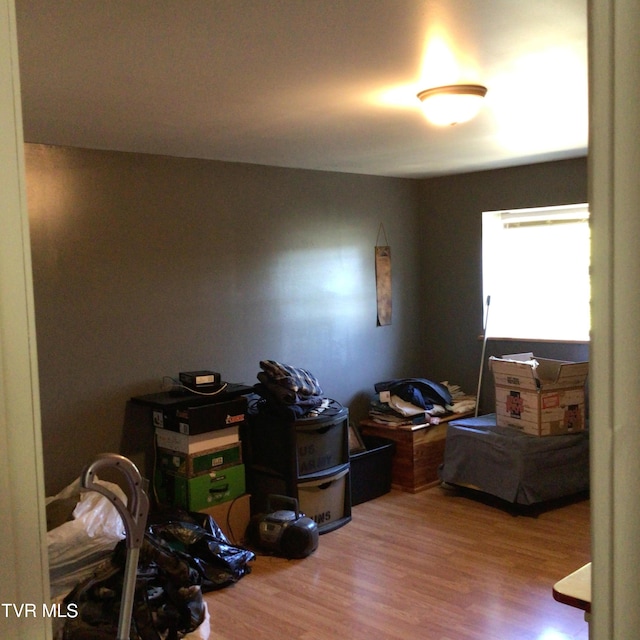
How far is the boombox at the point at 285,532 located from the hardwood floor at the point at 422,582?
0.20 feet

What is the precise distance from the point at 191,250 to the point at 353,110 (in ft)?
5.15

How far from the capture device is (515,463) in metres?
4.34

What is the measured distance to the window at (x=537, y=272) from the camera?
5.16 m

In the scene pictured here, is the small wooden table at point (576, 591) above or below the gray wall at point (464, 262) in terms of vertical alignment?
below

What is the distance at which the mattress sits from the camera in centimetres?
433

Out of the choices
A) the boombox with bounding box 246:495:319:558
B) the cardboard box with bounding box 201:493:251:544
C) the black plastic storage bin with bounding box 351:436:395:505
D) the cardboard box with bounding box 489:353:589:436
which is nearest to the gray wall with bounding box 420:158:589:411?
the cardboard box with bounding box 489:353:589:436

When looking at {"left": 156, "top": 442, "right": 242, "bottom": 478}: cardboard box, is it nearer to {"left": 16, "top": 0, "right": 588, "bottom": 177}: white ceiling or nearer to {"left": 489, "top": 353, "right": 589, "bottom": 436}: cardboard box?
{"left": 16, "top": 0, "right": 588, "bottom": 177}: white ceiling

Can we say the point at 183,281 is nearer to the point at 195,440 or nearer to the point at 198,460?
the point at 195,440

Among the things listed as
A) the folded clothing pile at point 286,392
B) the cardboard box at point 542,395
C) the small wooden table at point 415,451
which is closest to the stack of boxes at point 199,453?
the folded clothing pile at point 286,392

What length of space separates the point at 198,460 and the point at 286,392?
674mm

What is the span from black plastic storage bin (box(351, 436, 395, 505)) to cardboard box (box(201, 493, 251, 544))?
0.88 meters

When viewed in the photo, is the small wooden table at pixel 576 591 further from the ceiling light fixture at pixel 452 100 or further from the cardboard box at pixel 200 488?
the cardboard box at pixel 200 488

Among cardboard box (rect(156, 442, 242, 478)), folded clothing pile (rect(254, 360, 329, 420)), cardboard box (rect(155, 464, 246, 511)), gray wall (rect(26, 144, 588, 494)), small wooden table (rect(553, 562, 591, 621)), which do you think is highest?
gray wall (rect(26, 144, 588, 494))

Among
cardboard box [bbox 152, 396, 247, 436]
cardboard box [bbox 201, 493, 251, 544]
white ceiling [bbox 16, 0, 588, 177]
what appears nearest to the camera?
white ceiling [bbox 16, 0, 588, 177]
